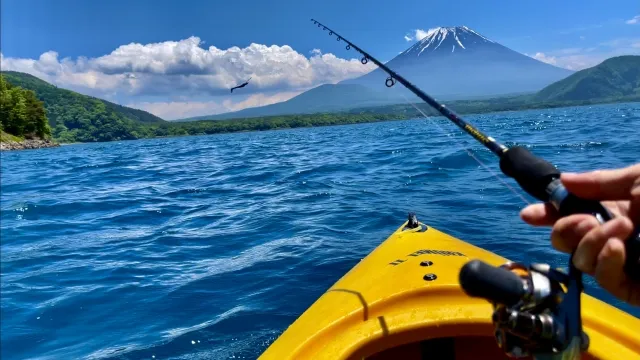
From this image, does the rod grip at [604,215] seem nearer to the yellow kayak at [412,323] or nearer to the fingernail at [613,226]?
the fingernail at [613,226]

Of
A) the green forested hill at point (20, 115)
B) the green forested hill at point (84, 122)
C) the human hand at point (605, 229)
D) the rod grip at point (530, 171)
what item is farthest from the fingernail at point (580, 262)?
the green forested hill at point (84, 122)

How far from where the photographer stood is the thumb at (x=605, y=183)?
51.2 inches

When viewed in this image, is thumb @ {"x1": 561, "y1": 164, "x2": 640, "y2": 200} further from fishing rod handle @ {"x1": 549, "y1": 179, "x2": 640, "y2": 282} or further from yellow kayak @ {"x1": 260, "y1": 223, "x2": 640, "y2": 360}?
yellow kayak @ {"x1": 260, "y1": 223, "x2": 640, "y2": 360}

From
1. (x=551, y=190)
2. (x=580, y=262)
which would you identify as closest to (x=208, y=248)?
(x=551, y=190)

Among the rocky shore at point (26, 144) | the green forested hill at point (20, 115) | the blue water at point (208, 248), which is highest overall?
the green forested hill at point (20, 115)

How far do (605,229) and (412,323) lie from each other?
191 cm

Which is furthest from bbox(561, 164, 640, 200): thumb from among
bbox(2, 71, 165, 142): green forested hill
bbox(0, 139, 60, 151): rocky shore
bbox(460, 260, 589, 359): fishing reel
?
bbox(2, 71, 165, 142): green forested hill

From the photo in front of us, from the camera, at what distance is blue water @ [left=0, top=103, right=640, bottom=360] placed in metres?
5.34

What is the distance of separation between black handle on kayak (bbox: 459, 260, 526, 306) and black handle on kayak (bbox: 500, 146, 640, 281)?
11.5 inches

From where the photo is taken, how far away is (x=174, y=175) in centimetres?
1953

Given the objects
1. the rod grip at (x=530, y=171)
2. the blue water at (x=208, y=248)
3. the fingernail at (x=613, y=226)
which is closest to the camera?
the fingernail at (x=613, y=226)

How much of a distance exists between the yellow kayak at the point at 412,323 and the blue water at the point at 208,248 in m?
1.84

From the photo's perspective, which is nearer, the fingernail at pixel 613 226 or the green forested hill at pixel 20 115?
the fingernail at pixel 613 226

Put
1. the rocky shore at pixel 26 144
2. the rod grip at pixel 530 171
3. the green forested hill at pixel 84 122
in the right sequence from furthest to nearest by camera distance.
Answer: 1. the green forested hill at pixel 84 122
2. the rocky shore at pixel 26 144
3. the rod grip at pixel 530 171
